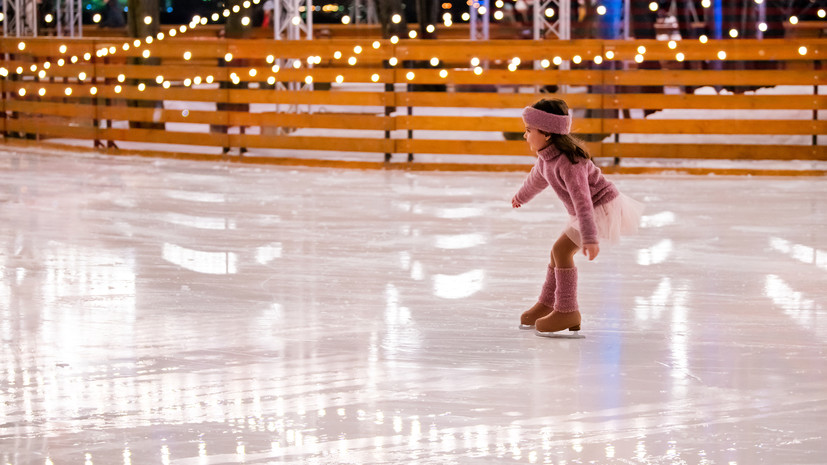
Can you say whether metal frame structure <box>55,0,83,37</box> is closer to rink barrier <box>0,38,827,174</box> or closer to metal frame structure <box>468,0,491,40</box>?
metal frame structure <box>468,0,491,40</box>

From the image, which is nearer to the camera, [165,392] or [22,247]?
[165,392]

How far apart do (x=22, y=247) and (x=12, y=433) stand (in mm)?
3716

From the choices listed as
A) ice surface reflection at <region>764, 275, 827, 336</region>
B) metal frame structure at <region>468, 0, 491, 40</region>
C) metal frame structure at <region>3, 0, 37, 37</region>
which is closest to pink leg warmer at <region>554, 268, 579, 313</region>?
ice surface reflection at <region>764, 275, 827, 336</region>

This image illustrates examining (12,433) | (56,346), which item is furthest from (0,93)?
(12,433)

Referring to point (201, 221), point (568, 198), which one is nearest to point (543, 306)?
point (568, 198)

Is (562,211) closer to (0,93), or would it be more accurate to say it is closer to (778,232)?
(778,232)

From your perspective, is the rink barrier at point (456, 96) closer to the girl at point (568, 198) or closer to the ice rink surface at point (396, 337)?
the ice rink surface at point (396, 337)

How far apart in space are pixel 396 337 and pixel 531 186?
83 centimetres

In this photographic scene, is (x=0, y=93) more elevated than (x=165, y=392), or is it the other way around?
(x=0, y=93)

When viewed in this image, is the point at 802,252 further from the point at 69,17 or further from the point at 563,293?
the point at 69,17

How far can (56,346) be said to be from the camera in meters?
4.96

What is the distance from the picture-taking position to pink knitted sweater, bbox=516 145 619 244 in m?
4.93

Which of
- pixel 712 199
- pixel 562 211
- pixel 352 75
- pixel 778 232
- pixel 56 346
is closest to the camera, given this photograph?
pixel 56 346

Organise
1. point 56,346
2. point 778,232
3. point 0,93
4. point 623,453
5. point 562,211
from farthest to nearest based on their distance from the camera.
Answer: point 0,93, point 562,211, point 778,232, point 56,346, point 623,453
